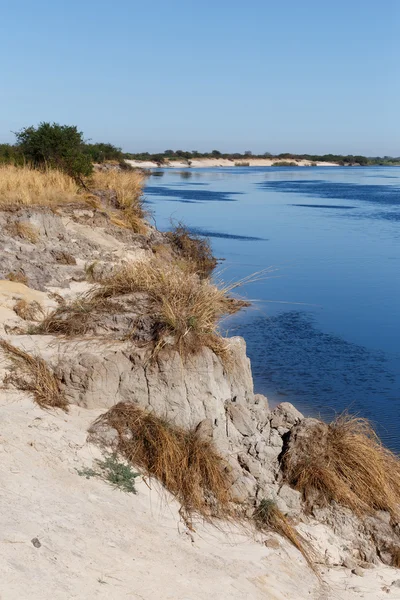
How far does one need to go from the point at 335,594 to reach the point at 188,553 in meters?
1.25

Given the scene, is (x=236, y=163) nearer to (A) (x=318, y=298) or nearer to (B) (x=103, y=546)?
(A) (x=318, y=298)

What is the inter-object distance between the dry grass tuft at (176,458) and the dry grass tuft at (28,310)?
296 cm

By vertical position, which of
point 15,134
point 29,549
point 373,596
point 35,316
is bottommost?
point 373,596

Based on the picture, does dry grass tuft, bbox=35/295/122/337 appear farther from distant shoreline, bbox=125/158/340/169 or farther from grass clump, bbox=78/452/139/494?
distant shoreline, bbox=125/158/340/169

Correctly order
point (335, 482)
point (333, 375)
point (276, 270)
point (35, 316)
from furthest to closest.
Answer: point (276, 270) < point (333, 375) < point (35, 316) < point (335, 482)

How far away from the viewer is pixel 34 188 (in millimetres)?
17625

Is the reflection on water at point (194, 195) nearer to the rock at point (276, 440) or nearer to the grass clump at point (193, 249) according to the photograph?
the grass clump at point (193, 249)

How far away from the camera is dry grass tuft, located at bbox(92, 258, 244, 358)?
23.0 feet

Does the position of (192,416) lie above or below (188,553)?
above

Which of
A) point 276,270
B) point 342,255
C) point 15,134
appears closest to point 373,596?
point 276,270

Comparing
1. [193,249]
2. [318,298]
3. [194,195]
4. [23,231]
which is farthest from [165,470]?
[194,195]

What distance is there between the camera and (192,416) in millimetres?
6891

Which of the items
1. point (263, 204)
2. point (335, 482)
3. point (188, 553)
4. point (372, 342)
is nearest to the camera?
point (188, 553)

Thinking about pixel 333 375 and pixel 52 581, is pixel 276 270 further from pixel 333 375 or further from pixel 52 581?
pixel 52 581
